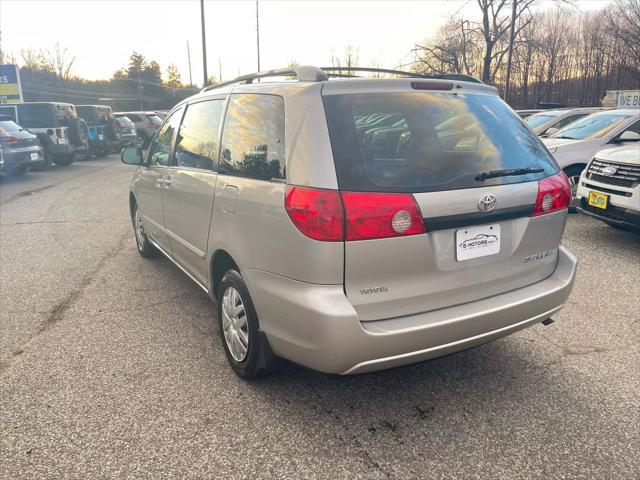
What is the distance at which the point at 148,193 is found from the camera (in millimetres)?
4559

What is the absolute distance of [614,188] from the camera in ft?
17.9

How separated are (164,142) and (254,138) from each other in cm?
185

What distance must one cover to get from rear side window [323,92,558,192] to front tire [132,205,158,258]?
3389mm

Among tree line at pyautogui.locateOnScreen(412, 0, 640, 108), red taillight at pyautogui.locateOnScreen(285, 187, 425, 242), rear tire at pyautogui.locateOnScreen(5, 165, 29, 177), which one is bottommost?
rear tire at pyautogui.locateOnScreen(5, 165, 29, 177)

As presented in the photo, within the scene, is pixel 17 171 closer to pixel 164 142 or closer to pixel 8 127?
pixel 8 127

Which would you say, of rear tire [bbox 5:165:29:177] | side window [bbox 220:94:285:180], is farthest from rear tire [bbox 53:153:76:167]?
side window [bbox 220:94:285:180]

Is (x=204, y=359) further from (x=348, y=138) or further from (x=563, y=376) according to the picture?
(x=563, y=376)

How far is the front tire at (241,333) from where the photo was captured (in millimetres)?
2639

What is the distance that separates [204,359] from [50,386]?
87cm

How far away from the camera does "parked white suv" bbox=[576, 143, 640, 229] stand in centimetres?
521

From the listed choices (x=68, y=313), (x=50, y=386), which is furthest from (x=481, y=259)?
(x=68, y=313)

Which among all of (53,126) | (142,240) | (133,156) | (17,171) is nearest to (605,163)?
(133,156)

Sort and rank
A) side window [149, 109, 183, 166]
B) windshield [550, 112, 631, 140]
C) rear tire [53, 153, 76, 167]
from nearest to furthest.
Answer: side window [149, 109, 183, 166], windshield [550, 112, 631, 140], rear tire [53, 153, 76, 167]

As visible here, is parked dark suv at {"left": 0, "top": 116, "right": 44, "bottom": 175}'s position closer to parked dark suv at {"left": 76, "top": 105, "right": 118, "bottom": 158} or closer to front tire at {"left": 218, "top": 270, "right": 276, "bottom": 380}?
parked dark suv at {"left": 76, "top": 105, "right": 118, "bottom": 158}
